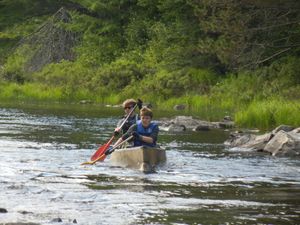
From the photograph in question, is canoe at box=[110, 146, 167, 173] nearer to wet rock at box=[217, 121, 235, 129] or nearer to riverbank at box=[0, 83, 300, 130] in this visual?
riverbank at box=[0, 83, 300, 130]

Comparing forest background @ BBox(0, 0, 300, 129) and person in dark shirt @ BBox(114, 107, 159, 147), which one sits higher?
forest background @ BBox(0, 0, 300, 129)

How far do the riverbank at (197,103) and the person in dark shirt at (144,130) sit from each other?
8.44 m

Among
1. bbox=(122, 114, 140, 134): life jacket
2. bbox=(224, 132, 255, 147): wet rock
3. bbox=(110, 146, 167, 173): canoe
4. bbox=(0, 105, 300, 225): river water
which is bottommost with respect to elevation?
bbox=(0, 105, 300, 225): river water

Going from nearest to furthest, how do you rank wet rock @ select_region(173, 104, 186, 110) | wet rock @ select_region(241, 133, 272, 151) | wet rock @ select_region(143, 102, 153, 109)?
wet rock @ select_region(241, 133, 272, 151) → wet rock @ select_region(173, 104, 186, 110) → wet rock @ select_region(143, 102, 153, 109)

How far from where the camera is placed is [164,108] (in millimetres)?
36000

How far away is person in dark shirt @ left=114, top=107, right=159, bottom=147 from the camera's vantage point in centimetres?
1584

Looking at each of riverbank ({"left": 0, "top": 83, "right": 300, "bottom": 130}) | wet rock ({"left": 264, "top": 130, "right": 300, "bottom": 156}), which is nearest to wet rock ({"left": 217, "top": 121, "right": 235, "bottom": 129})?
riverbank ({"left": 0, "top": 83, "right": 300, "bottom": 130})

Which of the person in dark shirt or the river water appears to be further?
the person in dark shirt

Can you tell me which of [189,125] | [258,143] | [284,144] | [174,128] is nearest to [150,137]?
[284,144]

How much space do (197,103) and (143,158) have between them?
20165mm

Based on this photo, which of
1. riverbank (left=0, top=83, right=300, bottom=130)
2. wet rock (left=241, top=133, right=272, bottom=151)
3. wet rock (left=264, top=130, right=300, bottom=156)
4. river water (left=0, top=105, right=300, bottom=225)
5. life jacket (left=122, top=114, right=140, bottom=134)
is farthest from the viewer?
riverbank (left=0, top=83, right=300, bottom=130)

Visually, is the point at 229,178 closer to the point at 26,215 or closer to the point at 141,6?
the point at 26,215

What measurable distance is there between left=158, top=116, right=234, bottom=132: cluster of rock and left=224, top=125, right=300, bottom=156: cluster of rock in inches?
180

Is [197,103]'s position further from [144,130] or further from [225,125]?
[144,130]
